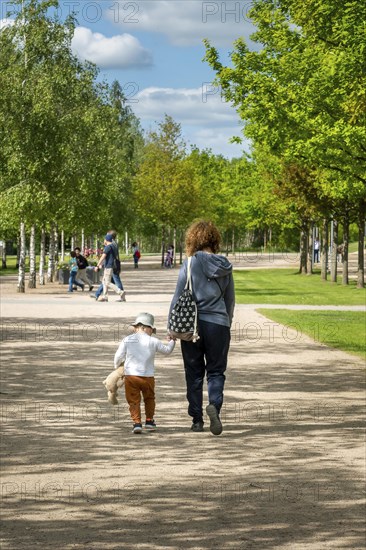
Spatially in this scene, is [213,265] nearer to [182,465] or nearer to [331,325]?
[182,465]

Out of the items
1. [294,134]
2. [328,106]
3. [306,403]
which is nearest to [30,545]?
[306,403]

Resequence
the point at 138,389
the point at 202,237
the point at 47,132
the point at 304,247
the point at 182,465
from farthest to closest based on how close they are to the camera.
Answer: the point at 304,247
the point at 47,132
the point at 182,465
the point at 138,389
the point at 202,237

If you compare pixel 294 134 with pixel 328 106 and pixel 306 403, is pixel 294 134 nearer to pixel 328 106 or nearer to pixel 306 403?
pixel 328 106

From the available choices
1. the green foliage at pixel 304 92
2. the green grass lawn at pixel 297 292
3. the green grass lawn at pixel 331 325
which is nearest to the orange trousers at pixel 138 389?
the green foliage at pixel 304 92

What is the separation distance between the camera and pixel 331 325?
3925 centimetres

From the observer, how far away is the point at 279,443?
59.6 ft

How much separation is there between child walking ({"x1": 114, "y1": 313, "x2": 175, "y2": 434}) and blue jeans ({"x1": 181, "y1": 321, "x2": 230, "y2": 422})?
99mm

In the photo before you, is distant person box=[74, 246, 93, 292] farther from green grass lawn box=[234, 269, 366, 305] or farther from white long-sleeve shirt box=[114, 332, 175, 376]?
white long-sleeve shirt box=[114, 332, 175, 376]

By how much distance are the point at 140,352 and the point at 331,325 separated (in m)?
35.1

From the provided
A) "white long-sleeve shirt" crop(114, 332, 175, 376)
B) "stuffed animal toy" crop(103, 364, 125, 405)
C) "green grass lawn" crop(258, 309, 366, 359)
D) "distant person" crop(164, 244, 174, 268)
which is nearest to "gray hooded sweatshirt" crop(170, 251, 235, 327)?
"white long-sleeve shirt" crop(114, 332, 175, 376)

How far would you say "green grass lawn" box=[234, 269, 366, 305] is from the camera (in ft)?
175

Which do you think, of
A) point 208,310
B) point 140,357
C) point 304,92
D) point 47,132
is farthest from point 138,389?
point 47,132

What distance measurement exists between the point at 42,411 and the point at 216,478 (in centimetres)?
511

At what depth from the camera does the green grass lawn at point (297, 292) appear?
53459 millimetres
